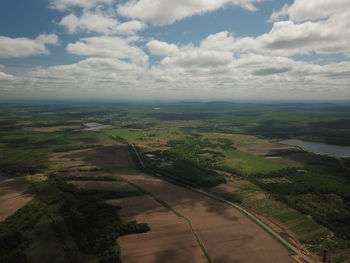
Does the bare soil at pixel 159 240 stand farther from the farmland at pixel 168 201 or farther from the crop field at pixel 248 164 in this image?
the crop field at pixel 248 164

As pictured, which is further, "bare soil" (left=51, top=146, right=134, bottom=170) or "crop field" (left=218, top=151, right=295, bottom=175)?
"bare soil" (left=51, top=146, right=134, bottom=170)

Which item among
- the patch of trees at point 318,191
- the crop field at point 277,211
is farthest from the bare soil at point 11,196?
the patch of trees at point 318,191

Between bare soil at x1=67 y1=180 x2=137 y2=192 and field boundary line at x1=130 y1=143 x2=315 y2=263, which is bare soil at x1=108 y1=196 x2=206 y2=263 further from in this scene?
field boundary line at x1=130 y1=143 x2=315 y2=263

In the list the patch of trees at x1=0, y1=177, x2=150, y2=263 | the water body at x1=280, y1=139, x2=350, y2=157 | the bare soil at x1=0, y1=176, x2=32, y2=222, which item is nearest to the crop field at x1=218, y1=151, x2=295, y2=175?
the water body at x1=280, y1=139, x2=350, y2=157

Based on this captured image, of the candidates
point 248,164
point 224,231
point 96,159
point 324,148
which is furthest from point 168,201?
point 324,148

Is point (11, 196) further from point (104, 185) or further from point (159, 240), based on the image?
point (159, 240)
